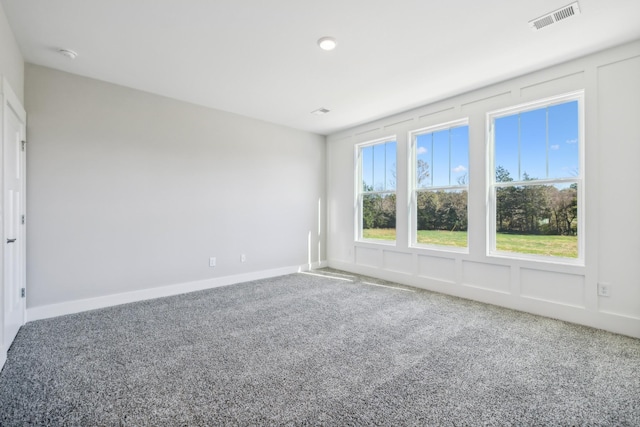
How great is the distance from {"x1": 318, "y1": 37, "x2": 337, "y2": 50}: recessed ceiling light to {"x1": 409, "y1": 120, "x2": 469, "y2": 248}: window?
2274 mm

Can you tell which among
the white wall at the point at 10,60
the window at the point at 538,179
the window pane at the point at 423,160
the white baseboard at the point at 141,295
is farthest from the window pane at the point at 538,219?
the white wall at the point at 10,60

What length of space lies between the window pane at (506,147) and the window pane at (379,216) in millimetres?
1698

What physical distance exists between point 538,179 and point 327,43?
284 centimetres

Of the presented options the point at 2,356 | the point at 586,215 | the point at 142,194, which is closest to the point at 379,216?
the point at 586,215

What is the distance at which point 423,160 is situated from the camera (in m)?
4.70

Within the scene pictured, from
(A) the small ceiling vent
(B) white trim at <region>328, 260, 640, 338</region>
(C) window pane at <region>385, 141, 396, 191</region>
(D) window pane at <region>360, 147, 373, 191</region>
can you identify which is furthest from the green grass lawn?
(A) the small ceiling vent

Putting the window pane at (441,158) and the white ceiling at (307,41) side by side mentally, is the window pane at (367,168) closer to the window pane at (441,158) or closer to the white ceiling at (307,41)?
the window pane at (441,158)

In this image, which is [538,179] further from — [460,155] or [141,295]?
[141,295]

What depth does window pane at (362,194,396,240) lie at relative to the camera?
5168 millimetres

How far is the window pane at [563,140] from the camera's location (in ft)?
10.8

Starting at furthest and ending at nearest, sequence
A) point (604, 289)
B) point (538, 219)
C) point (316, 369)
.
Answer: point (538, 219) < point (604, 289) < point (316, 369)

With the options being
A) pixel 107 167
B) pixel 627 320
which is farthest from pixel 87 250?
pixel 627 320

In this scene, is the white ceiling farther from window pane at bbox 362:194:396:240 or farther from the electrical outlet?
the electrical outlet

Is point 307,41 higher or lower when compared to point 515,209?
higher
